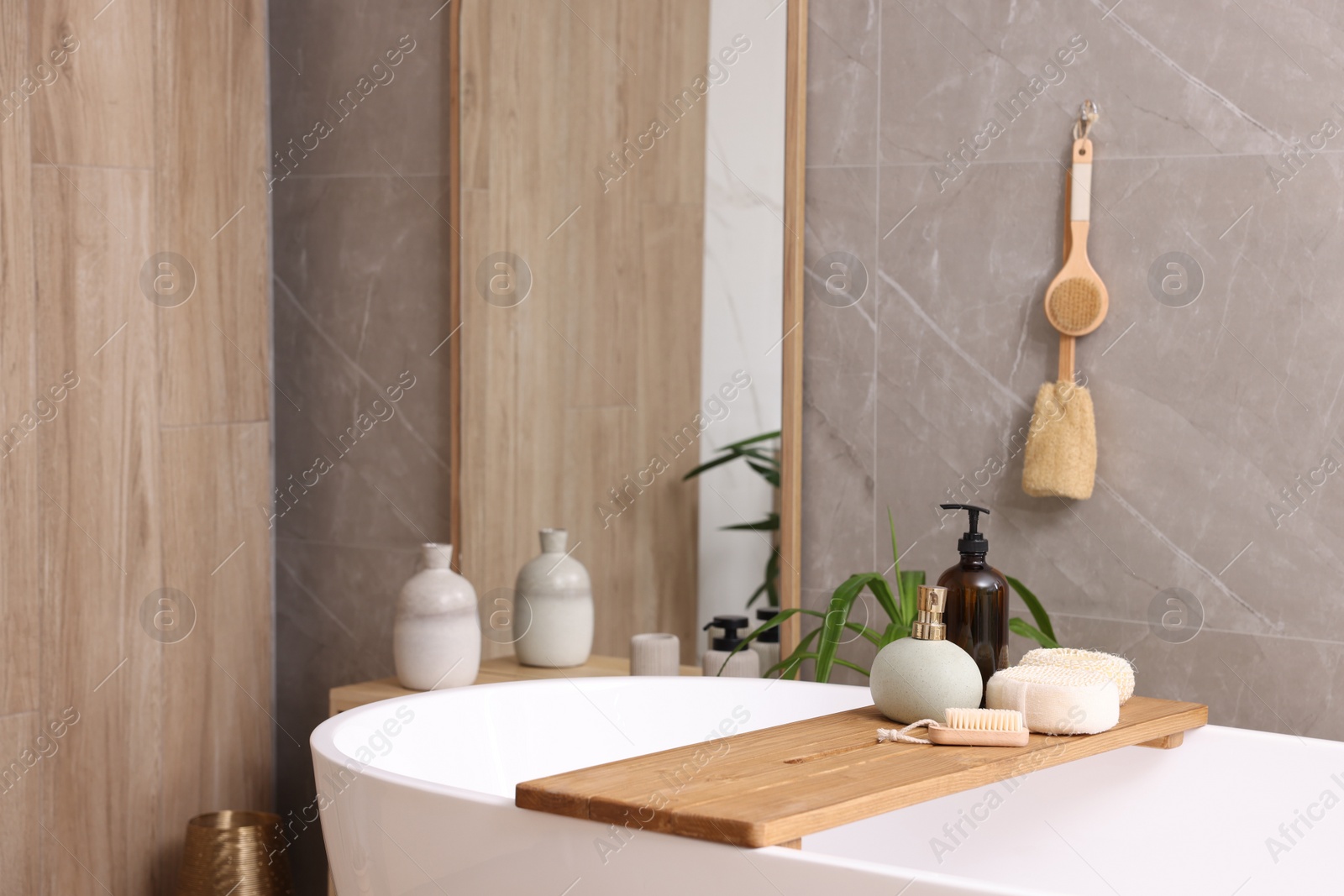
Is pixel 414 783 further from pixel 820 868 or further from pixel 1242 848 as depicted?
pixel 1242 848

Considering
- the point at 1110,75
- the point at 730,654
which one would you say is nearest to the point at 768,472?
the point at 730,654

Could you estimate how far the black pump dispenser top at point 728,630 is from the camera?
6.87ft

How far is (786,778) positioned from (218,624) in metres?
1.73

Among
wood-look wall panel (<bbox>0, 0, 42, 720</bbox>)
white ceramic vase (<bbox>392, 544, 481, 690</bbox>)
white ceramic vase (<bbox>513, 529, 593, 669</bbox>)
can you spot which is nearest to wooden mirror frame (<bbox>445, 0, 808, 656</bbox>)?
white ceramic vase (<bbox>513, 529, 593, 669</bbox>)

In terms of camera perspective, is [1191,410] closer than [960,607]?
No

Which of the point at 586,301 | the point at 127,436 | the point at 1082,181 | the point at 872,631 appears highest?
the point at 1082,181

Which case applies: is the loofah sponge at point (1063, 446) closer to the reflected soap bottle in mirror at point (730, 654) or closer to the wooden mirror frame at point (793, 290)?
the wooden mirror frame at point (793, 290)

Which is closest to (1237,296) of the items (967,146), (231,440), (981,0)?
(967,146)

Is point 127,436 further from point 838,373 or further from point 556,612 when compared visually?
point 838,373

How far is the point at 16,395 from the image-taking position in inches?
87.4

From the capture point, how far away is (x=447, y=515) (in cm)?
251

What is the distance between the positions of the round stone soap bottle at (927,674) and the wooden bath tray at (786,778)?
0.12 ft

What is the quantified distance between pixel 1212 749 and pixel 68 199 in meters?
1.94

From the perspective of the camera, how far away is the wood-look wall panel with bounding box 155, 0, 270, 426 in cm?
245
